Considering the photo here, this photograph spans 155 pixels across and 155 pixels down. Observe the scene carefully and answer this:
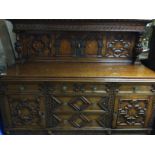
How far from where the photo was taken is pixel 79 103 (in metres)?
1.58

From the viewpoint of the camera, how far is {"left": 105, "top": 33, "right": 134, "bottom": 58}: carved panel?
1.82 metres

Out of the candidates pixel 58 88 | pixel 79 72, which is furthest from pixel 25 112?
pixel 79 72

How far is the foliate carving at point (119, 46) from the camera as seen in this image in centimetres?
183

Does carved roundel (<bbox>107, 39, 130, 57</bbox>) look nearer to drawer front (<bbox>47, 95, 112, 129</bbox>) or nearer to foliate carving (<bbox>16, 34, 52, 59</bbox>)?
drawer front (<bbox>47, 95, 112, 129</bbox>)

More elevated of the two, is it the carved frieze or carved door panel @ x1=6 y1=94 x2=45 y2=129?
the carved frieze

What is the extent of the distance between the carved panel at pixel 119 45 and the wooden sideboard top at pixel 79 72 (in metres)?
0.13

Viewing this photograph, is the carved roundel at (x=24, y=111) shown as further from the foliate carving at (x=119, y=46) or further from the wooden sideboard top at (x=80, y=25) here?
the foliate carving at (x=119, y=46)

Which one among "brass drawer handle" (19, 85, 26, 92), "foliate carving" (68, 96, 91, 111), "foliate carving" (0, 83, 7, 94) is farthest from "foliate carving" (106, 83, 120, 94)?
"foliate carving" (0, 83, 7, 94)

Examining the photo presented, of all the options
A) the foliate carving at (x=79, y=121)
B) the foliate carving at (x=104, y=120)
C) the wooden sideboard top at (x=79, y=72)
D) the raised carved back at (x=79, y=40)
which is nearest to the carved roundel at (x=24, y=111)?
the wooden sideboard top at (x=79, y=72)

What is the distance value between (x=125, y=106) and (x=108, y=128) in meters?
0.31

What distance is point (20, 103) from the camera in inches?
62.0

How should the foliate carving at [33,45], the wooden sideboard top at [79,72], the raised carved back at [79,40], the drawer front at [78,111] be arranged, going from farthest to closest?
1. the foliate carving at [33,45]
2. the raised carved back at [79,40]
3. the drawer front at [78,111]
4. the wooden sideboard top at [79,72]

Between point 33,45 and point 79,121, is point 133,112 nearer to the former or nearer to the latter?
point 79,121

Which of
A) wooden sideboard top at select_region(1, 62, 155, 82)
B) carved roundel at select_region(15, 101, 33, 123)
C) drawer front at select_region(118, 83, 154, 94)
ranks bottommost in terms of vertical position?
carved roundel at select_region(15, 101, 33, 123)
